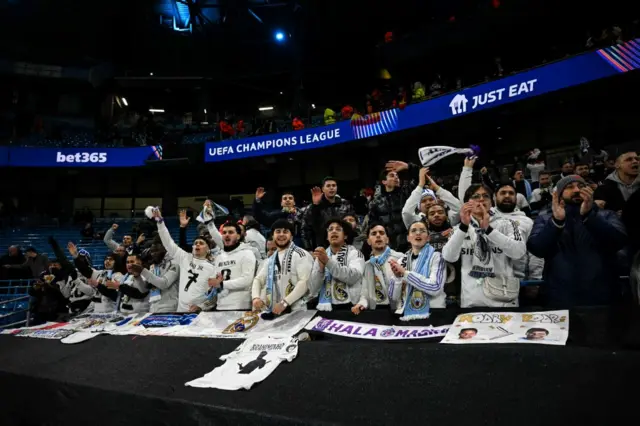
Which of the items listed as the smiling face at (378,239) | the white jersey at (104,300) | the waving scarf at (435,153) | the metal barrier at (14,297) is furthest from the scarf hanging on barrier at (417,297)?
the metal barrier at (14,297)

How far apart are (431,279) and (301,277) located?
128 centimetres

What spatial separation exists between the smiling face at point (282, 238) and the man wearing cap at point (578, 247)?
2.10m

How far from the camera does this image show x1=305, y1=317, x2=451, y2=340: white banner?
284 cm

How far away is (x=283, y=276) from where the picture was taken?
14.0ft

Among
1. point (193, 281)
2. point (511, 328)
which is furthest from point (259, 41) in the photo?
point (511, 328)

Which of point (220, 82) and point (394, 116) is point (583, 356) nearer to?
point (394, 116)

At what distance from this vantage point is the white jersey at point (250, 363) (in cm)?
273

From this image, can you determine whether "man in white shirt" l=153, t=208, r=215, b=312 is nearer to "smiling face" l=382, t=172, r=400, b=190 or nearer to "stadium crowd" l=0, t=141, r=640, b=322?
"stadium crowd" l=0, t=141, r=640, b=322

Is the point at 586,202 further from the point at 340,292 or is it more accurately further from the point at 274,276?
the point at 274,276

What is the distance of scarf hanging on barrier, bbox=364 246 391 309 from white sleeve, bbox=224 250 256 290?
138cm

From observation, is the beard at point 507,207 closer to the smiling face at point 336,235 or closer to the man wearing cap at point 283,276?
the smiling face at point 336,235

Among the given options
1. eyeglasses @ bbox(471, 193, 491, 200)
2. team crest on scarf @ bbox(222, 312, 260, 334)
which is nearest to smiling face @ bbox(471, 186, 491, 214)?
eyeglasses @ bbox(471, 193, 491, 200)

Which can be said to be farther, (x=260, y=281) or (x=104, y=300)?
(x=104, y=300)

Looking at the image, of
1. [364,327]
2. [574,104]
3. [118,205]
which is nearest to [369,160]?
[574,104]
